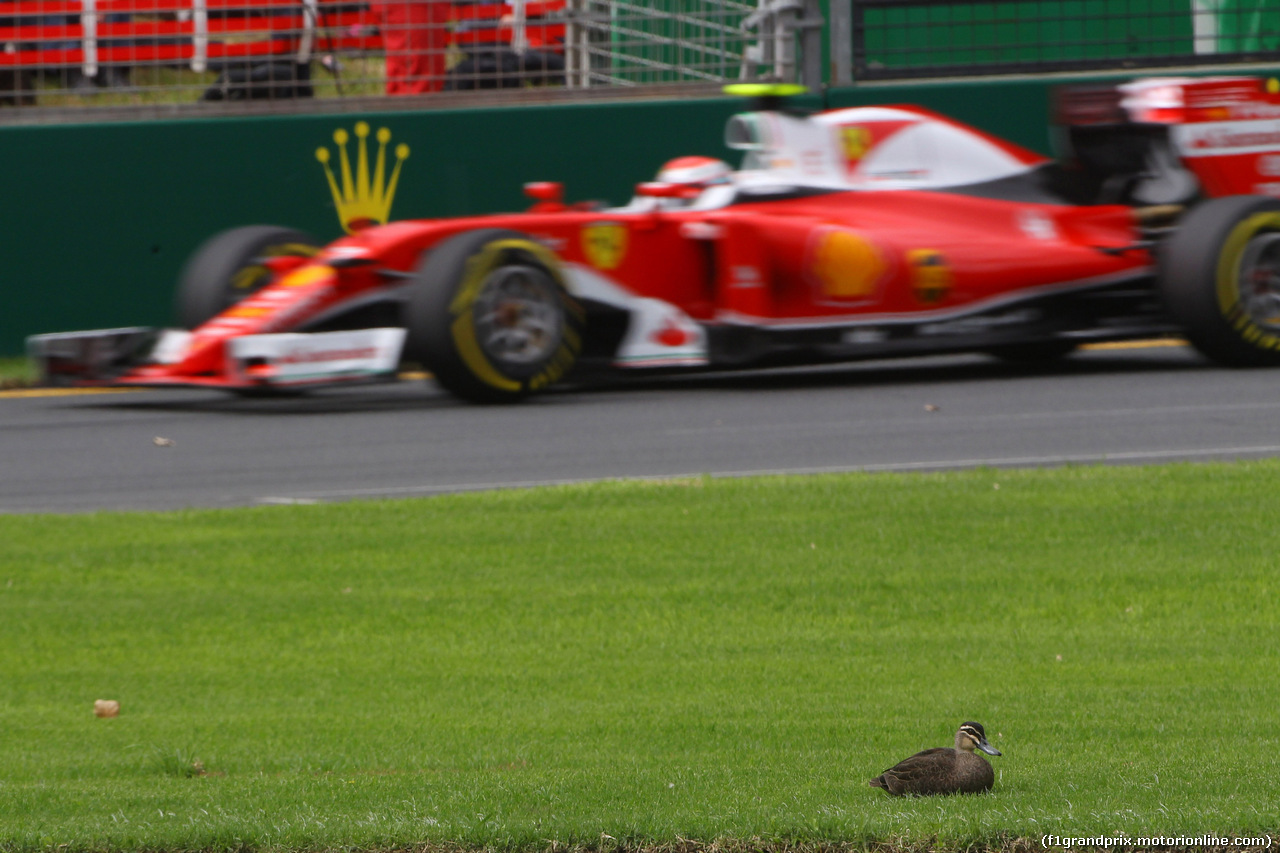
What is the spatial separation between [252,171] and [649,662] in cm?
986

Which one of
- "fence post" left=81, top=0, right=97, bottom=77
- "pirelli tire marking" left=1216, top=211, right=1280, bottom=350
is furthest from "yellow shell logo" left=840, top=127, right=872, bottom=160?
"fence post" left=81, top=0, right=97, bottom=77

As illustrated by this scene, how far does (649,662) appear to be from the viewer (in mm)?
6848

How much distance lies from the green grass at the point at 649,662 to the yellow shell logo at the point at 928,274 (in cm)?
341

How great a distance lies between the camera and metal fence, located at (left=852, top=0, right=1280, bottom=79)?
1656 cm

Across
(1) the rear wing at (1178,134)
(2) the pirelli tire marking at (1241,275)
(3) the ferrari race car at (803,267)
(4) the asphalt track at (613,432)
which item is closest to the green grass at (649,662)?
(4) the asphalt track at (613,432)

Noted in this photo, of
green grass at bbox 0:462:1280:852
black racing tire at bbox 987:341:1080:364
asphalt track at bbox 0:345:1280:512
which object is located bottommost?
green grass at bbox 0:462:1280:852

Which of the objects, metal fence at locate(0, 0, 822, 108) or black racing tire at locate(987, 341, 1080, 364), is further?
metal fence at locate(0, 0, 822, 108)

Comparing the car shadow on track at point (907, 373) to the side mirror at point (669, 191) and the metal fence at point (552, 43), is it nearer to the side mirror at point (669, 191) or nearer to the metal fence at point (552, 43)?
the side mirror at point (669, 191)

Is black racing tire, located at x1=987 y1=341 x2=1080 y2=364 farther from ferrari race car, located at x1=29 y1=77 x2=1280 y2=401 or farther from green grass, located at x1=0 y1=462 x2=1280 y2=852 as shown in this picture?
green grass, located at x1=0 y1=462 x2=1280 y2=852

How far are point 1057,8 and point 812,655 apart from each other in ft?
37.0

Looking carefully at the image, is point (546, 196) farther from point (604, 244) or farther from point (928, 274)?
point (928, 274)

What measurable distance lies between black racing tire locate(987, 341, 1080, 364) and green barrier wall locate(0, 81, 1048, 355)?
8.73 feet

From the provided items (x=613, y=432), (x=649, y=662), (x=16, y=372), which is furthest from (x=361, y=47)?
(x=649, y=662)

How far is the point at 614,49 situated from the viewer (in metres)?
16.9
